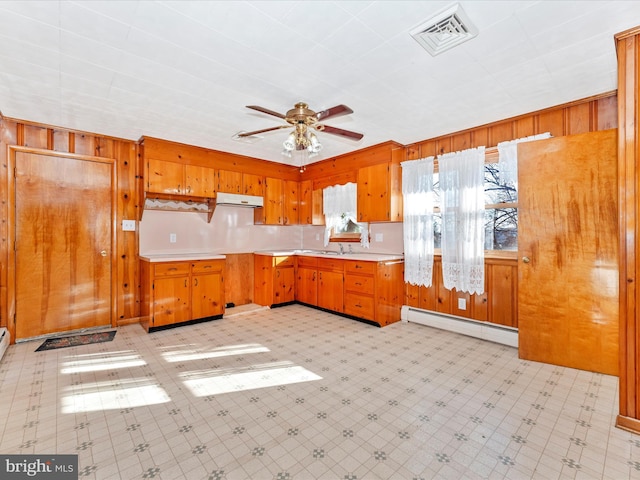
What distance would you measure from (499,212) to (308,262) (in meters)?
2.81

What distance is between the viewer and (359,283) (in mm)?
4141

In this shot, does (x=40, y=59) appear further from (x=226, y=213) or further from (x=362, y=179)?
(x=362, y=179)

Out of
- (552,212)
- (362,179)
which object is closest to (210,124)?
(362,179)

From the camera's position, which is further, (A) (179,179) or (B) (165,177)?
(A) (179,179)

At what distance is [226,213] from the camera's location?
4.96 meters

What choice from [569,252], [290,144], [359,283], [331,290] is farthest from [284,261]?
[569,252]

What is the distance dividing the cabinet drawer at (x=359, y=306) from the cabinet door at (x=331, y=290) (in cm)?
12

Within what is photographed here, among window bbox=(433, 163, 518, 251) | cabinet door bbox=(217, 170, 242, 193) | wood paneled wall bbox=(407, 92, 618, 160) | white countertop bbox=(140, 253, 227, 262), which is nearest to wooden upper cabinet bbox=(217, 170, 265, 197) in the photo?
cabinet door bbox=(217, 170, 242, 193)

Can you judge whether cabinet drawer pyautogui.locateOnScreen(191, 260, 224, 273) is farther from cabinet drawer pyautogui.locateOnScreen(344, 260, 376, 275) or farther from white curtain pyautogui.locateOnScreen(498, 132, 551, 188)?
white curtain pyautogui.locateOnScreen(498, 132, 551, 188)

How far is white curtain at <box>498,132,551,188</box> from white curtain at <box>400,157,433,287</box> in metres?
0.83

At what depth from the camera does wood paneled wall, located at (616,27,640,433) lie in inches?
74.2

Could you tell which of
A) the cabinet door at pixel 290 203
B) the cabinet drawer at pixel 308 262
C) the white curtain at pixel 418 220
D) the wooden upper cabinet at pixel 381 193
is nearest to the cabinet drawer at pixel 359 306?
the white curtain at pixel 418 220

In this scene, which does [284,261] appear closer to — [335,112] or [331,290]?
[331,290]

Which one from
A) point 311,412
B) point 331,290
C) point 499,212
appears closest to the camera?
point 311,412
